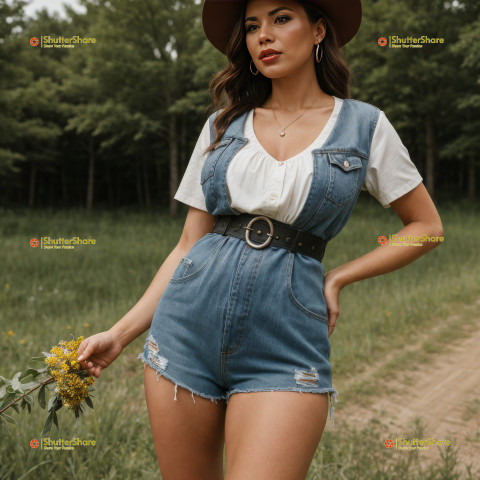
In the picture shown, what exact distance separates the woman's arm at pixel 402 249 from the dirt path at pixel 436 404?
2.22 meters

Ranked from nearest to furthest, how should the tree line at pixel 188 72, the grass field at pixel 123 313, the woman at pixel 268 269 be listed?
the woman at pixel 268 269
the grass field at pixel 123 313
the tree line at pixel 188 72

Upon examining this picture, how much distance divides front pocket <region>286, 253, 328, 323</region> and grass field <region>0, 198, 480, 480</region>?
1819 millimetres

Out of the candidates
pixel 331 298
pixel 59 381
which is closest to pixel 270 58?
pixel 331 298

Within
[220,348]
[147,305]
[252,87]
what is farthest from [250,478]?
[252,87]

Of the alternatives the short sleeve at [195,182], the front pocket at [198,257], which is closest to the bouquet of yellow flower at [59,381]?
the front pocket at [198,257]

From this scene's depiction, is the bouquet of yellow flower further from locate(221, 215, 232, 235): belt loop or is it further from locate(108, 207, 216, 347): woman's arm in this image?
locate(221, 215, 232, 235): belt loop

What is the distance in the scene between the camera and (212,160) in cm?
190

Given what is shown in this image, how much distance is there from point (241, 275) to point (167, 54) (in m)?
19.1

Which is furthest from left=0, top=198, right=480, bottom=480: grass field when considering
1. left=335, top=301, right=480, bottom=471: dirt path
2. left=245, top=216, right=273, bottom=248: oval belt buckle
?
left=245, top=216, right=273, bottom=248: oval belt buckle

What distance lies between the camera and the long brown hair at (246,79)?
2.02 m

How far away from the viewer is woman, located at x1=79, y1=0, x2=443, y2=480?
1.61 meters

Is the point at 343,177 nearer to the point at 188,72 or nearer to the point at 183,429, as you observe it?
the point at 183,429

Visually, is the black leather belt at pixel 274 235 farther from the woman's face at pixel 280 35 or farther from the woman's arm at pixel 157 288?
the woman's face at pixel 280 35

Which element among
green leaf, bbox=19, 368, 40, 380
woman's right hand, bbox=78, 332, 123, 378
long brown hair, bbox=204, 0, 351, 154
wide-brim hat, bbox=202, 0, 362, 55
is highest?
wide-brim hat, bbox=202, 0, 362, 55
